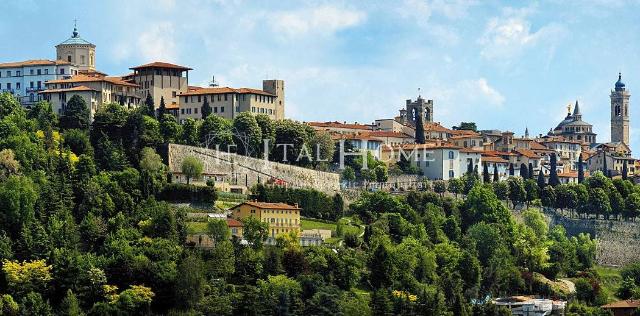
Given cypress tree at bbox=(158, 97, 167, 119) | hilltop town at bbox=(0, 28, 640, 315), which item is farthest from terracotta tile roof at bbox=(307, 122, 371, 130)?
cypress tree at bbox=(158, 97, 167, 119)

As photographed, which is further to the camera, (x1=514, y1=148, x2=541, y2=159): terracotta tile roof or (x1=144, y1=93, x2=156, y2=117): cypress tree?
(x1=514, y1=148, x2=541, y2=159): terracotta tile roof

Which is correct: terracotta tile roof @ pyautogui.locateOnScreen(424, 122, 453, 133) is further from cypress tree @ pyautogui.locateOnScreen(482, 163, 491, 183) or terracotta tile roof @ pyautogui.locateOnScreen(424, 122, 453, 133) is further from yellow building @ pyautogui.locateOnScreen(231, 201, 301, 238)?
yellow building @ pyautogui.locateOnScreen(231, 201, 301, 238)

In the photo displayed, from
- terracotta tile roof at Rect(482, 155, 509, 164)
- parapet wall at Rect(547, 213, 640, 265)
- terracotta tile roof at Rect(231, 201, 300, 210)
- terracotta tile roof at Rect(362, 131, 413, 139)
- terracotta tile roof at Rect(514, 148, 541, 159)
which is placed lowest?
parapet wall at Rect(547, 213, 640, 265)

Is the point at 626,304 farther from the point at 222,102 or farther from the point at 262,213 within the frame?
the point at 222,102

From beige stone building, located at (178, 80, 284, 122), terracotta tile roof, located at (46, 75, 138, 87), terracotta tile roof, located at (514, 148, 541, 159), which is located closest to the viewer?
terracotta tile roof, located at (46, 75, 138, 87)

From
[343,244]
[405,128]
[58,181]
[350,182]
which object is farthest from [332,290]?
[405,128]

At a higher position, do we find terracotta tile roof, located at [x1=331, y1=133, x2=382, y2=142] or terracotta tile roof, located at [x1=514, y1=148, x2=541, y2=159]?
terracotta tile roof, located at [x1=331, y1=133, x2=382, y2=142]

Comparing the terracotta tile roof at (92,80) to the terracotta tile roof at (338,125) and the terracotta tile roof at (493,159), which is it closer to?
the terracotta tile roof at (338,125)

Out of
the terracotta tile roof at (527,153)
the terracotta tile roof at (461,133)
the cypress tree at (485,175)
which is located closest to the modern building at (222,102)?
the cypress tree at (485,175)
